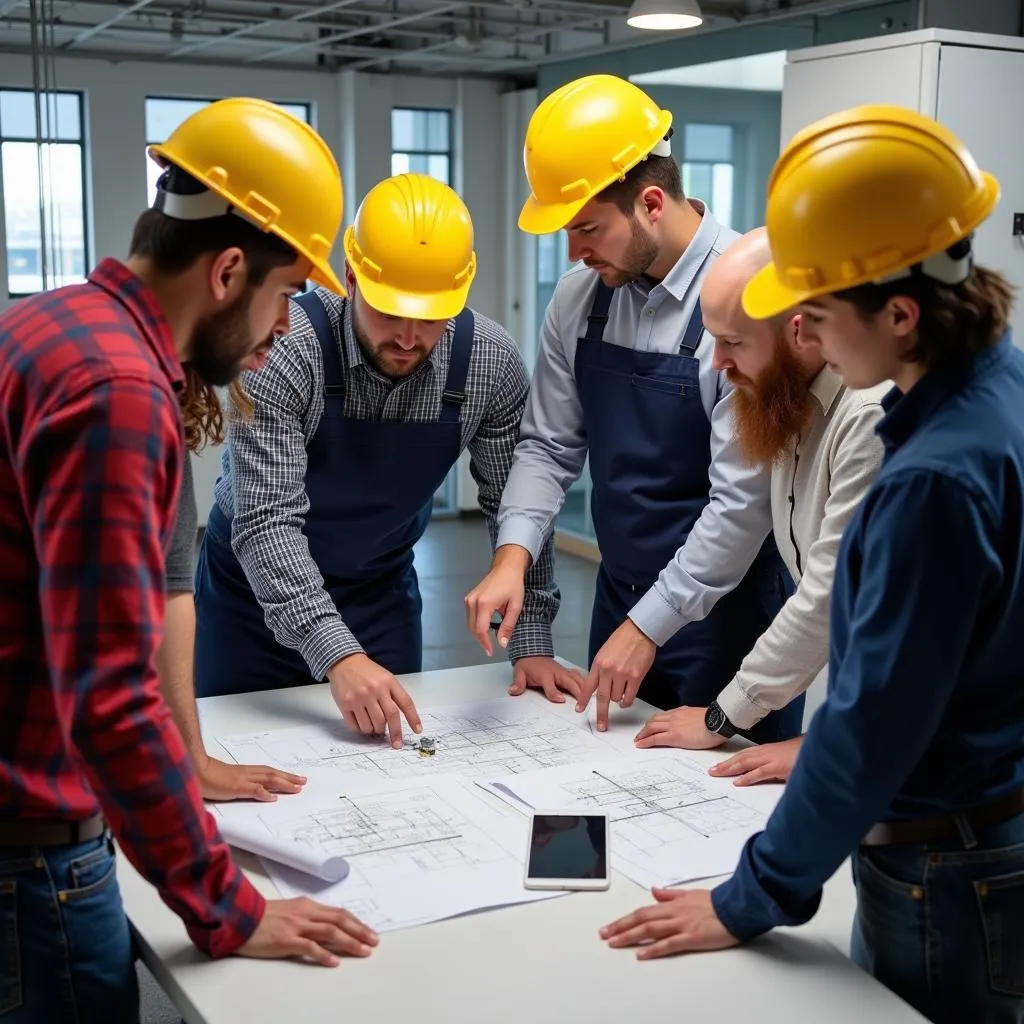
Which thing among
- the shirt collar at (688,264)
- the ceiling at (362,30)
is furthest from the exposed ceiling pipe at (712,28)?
the shirt collar at (688,264)

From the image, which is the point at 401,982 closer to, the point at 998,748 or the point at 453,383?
the point at 998,748

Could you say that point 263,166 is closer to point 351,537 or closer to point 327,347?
point 327,347

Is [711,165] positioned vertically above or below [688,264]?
above

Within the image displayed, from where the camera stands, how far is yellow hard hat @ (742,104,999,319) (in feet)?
4.11

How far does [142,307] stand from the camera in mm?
1281

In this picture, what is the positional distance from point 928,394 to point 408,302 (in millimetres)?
1149

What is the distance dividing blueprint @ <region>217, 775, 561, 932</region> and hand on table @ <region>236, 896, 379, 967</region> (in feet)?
0.18

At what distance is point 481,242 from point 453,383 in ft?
20.4

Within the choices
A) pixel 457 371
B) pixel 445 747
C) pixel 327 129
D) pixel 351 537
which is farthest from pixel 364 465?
pixel 327 129

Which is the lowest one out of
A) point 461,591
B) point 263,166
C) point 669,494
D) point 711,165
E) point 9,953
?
point 461,591

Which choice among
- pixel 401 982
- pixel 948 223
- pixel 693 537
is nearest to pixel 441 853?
pixel 401 982

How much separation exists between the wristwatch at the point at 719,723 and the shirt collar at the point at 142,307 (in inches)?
43.8

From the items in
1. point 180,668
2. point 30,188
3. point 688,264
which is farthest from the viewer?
point 30,188

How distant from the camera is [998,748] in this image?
52.1 inches
